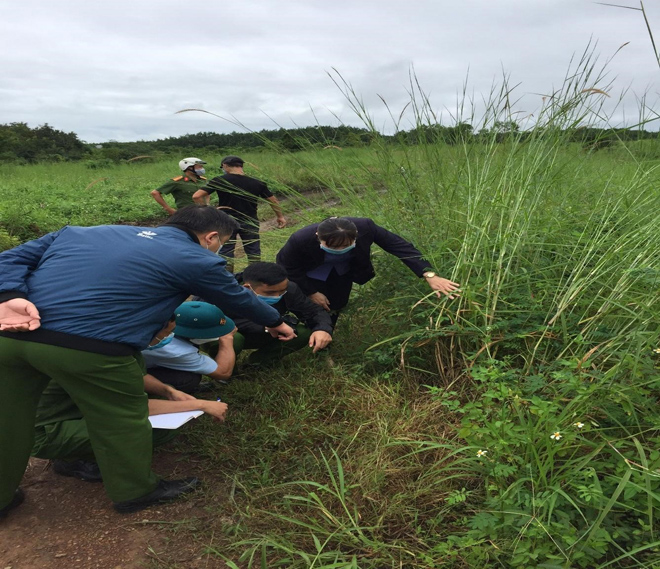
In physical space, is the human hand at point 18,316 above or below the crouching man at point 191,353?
above

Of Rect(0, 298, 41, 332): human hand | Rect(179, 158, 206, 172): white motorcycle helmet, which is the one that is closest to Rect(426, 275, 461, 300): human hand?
Rect(0, 298, 41, 332): human hand

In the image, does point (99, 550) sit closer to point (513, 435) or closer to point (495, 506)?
point (495, 506)

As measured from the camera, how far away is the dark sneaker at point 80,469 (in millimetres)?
2117

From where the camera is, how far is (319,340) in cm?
260

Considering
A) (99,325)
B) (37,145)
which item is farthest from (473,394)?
(37,145)

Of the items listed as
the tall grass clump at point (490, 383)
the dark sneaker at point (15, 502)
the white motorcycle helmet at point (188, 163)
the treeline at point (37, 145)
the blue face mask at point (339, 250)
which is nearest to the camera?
the tall grass clump at point (490, 383)

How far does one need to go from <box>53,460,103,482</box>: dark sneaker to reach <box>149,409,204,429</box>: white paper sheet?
16.2 inches

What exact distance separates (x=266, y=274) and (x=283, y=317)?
0.40 metres

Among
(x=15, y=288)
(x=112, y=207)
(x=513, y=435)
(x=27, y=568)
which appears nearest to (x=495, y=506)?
(x=513, y=435)

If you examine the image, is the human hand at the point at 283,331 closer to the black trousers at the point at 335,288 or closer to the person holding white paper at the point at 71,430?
the person holding white paper at the point at 71,430

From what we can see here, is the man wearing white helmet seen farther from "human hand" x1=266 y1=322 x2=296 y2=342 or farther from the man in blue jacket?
the man in blue jacket

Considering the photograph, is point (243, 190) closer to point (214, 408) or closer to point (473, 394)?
point (214, 408)

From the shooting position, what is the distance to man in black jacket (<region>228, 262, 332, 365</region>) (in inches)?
101

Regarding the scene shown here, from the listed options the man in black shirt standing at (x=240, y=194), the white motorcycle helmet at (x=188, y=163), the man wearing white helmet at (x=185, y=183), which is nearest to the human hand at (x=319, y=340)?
the man in black shirt standing at (x=240, y=194)
